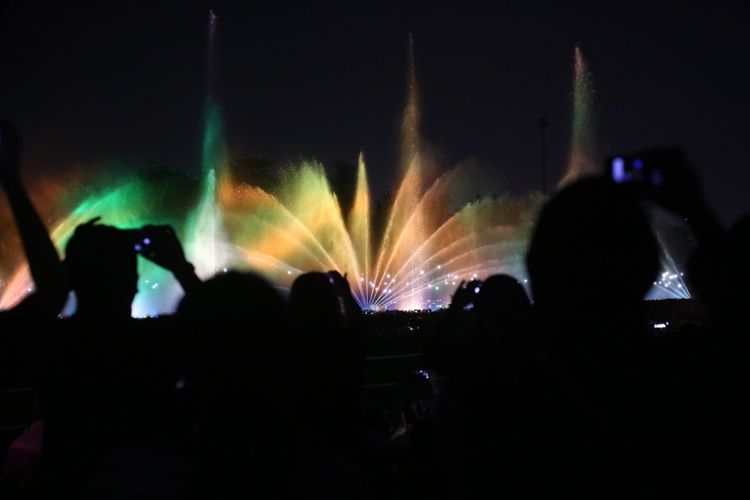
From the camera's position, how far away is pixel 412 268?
1312 inches

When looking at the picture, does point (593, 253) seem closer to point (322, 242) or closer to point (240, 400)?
point (240, 400)

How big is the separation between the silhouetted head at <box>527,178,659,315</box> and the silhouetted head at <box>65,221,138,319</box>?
1.83 meters

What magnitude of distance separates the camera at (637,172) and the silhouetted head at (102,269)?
2101 mm

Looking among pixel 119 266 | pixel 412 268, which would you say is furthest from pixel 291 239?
pixel 119 266

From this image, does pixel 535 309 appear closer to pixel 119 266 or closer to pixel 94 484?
pixel 94 484

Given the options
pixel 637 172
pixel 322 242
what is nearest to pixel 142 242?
pixel 637 172

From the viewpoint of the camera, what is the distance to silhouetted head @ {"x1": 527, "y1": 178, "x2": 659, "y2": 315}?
5.91ft

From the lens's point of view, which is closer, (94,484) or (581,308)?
(581,308)

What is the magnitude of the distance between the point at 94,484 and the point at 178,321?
531 millimetres

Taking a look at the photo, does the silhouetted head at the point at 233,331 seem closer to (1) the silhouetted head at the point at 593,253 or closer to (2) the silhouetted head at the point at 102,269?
(1) the silhouetted head at the point at 593,253

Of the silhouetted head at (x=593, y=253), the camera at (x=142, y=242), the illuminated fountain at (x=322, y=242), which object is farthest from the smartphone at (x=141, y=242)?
the illuminated fountain at (x=322, y=242)

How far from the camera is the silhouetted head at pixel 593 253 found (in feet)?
5.91

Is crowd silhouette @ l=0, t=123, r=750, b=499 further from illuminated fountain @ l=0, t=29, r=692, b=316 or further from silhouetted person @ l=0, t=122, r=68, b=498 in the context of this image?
illuminated fountain @ l=0, t=29, r=692, b=316

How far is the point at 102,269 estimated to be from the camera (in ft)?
9.38
